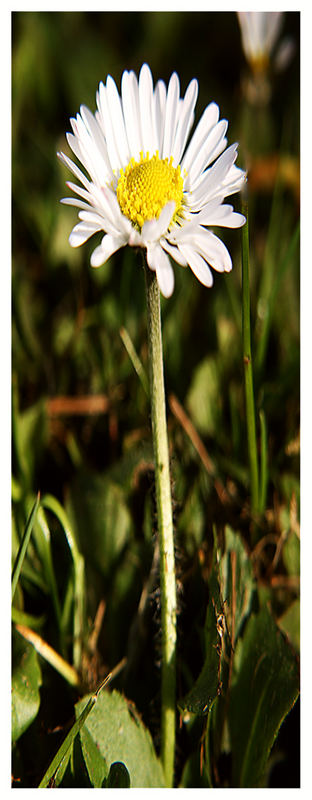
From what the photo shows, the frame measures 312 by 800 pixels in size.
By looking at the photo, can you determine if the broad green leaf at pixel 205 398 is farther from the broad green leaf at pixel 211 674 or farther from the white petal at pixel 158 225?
the white petal at pixel 158 225

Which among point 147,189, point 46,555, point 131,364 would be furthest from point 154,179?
point 131,364

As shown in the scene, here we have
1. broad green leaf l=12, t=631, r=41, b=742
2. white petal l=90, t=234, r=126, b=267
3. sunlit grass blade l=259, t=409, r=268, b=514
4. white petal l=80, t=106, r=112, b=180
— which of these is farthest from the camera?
sunlit grass blade l=259, t=409, r=268, b=514

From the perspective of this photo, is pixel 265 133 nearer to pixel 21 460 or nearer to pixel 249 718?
pixel 21 460

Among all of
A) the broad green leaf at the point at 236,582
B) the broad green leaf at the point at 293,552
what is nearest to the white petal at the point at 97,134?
the broad green leaf at the point at 236,582

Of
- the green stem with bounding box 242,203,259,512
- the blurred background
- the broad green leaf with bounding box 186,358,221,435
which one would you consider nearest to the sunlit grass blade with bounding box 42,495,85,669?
the blurred background

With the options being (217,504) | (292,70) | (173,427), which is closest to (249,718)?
(217,504)

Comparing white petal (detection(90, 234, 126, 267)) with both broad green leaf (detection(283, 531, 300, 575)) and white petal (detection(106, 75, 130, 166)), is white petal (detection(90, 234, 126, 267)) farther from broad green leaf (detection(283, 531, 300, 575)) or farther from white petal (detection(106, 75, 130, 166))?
broad green leaf (detection(283, 531, 300, 575))

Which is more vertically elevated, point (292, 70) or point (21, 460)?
point (292, 70)
